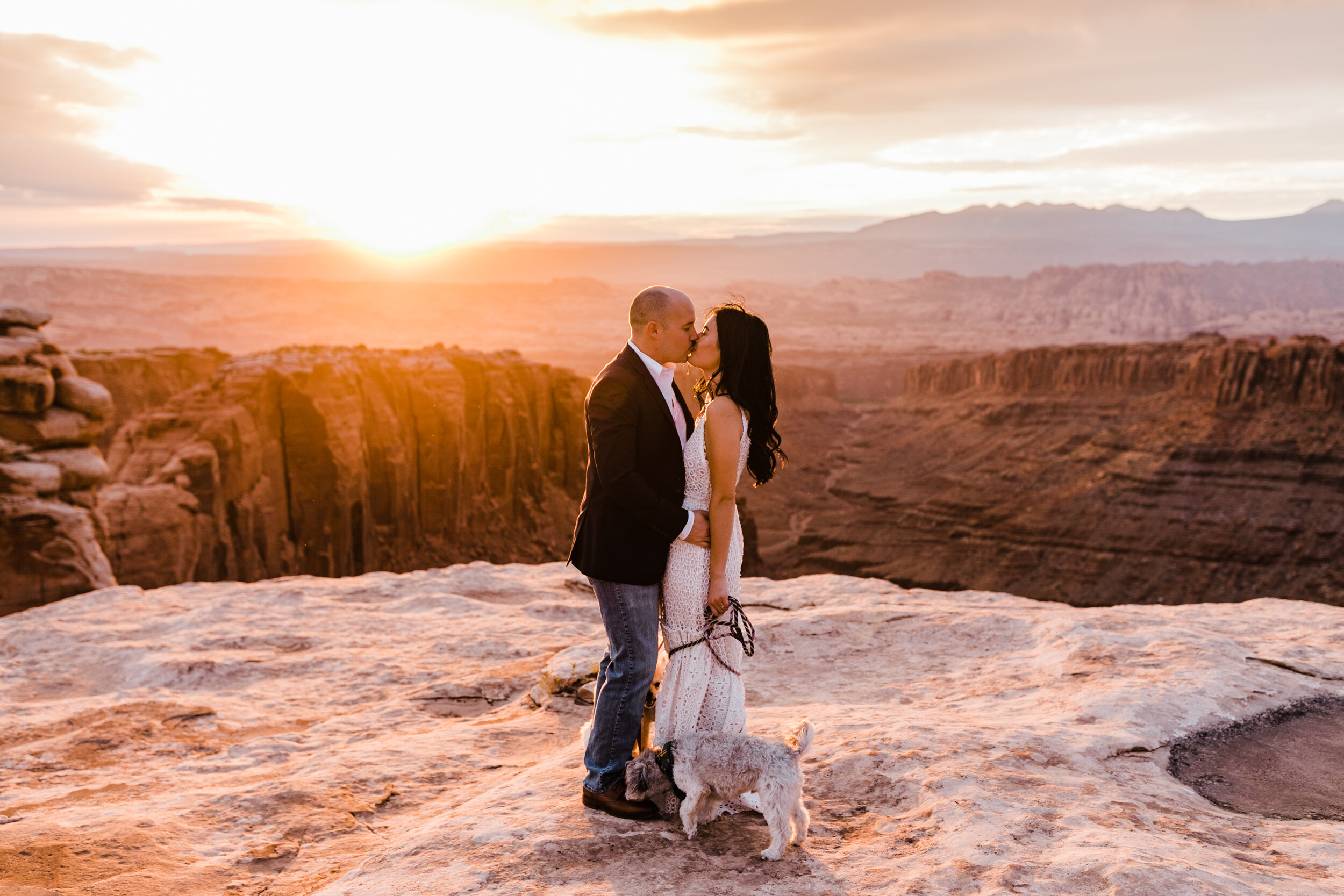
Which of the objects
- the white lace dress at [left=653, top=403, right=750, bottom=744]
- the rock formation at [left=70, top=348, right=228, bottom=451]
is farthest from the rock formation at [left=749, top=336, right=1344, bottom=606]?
the white lace dress at [left=653, top=403, right=750, bottom=744]

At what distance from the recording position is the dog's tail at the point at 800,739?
3.50 m

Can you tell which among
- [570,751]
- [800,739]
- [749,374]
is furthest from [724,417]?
[570,751]

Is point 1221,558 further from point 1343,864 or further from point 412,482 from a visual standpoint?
point 1343,864

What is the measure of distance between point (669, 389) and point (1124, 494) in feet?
170

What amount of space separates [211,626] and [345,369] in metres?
21.0

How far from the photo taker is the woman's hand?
366 cm

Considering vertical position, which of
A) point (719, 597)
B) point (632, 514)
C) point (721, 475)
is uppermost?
point (721, 475)

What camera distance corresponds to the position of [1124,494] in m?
49.1

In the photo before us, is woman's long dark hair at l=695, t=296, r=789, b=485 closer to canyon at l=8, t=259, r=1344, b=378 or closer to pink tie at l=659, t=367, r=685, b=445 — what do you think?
pink tie at l=659, t=367, r=685, b=445

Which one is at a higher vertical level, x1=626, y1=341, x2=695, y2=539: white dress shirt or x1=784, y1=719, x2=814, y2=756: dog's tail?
x1=626, y1=341, x2=695, y2=539: white dress shirt

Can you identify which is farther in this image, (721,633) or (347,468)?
(347,468)

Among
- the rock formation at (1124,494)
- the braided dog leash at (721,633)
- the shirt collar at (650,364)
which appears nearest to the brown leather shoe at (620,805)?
the braided dog leash at (721,633)

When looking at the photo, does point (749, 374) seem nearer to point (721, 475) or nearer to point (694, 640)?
point (721, 475)

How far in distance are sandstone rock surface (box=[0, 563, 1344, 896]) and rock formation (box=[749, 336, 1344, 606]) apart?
38.2 m
